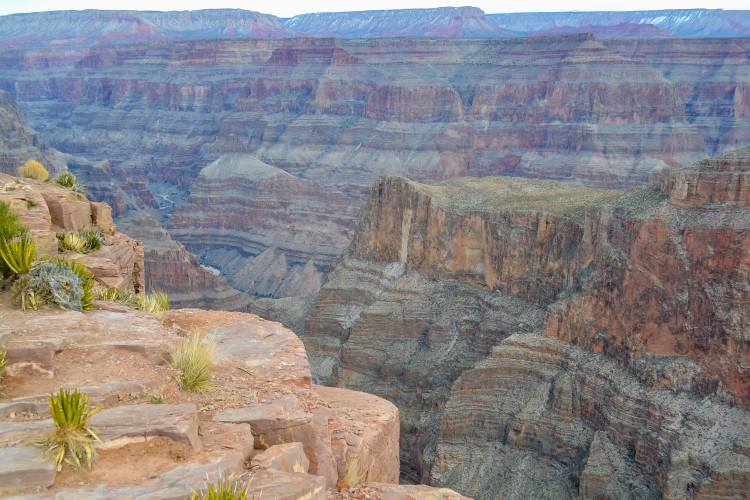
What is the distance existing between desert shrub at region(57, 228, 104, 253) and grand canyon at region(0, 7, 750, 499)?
15.9 meters

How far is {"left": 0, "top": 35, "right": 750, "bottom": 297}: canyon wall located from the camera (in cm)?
9138

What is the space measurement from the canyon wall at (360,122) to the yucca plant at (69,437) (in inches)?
2556

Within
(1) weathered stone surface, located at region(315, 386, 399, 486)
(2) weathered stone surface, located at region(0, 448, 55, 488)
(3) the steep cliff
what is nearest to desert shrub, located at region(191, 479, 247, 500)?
(2) weathered stone surface, located at region(0, 448, 55, 488)

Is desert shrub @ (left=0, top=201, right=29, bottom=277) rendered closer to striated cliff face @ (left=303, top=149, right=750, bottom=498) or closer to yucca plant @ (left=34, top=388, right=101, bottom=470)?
yucca plant @ (left=34, top=388, right=101, bottom=470)

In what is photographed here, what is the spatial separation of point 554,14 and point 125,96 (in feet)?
323

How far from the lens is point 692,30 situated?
6550 inches

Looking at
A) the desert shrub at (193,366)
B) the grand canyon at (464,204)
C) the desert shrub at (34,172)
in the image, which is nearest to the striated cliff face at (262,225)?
the grand canyon at (464,204)

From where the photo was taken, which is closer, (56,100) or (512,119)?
(512,119)

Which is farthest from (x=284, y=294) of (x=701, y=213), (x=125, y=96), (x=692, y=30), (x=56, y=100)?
(x=692, y=30)

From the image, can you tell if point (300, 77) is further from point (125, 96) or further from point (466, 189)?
point (466, 189)

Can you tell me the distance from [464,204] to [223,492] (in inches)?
1323

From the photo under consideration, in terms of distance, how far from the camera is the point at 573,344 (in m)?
31.2

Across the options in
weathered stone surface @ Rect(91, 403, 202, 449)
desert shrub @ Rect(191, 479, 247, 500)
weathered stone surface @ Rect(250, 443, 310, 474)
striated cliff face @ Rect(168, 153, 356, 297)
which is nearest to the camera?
desert shrub @ Rect(191, 479, 247, 500)

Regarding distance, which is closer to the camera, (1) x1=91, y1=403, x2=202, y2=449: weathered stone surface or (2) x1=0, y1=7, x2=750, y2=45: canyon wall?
(1) x1=91, y1=403, x2=202, y2=449: weathered stone surface
